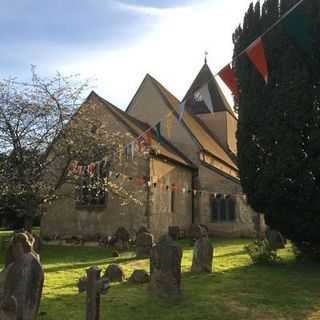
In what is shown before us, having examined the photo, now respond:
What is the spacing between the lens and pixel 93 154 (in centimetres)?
1914

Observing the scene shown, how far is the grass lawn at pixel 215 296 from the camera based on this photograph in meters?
8.99

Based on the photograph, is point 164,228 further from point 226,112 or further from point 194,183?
Result: point 226,112

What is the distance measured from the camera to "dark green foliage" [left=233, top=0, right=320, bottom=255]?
1401 centimetres

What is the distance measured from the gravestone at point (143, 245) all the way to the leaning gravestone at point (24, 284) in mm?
11320

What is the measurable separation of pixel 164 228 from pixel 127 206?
2.69 meters

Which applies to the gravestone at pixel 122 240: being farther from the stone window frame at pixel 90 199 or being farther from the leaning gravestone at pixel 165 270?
the leaning gravestone at pixel 165 270

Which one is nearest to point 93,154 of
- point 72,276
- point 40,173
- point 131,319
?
point 40,173

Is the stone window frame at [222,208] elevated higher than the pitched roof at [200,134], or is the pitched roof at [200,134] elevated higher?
the pitched roof at [200,134]

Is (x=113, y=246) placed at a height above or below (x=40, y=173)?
below

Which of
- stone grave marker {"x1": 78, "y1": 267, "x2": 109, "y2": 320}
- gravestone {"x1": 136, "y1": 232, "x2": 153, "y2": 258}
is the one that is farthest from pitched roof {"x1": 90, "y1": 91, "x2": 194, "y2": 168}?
stone grave marker {"x1": 78, "y1": 267, "x2": 109, "y2": 320}

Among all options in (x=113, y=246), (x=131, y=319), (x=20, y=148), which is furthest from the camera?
(x=113, y=246)

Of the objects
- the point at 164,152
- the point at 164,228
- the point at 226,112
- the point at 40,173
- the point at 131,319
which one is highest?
the point at 226,112

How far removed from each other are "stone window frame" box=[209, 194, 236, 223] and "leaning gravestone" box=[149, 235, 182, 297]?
18933 millimetres

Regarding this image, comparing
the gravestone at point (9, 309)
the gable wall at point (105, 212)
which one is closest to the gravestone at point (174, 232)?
the gable wall at point (105, 212)
